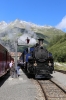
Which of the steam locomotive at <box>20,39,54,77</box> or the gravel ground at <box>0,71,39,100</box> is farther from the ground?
the steam locomotive at <box>20,39,54,77</box>

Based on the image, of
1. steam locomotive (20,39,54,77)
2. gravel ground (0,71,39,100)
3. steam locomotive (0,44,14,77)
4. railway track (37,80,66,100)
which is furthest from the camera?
steam locomotive (20,39,54,77)

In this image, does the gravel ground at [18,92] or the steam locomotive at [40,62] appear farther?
the steam locomotive at [40,62]

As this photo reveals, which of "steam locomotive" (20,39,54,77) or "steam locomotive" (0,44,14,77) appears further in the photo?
"steam locomotive" (20,39,54,77)

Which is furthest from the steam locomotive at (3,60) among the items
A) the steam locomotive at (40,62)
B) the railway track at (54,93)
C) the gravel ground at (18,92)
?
the railway track at (54,93)

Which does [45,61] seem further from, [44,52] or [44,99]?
[44,99]

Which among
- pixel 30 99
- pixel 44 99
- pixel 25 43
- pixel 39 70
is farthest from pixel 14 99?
pixel 25 43

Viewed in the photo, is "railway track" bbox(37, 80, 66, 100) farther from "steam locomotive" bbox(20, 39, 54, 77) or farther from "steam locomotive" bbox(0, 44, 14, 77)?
"steam locomotive" bbox(20, 39, 54, 77)

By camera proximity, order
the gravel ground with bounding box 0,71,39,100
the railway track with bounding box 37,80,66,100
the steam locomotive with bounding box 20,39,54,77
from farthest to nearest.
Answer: the steam locomotive with bounding box 20,39,54,77 < the gravel ground with bounding box 0,71,39,100 < the railway track with bounding box 37,80,66,100

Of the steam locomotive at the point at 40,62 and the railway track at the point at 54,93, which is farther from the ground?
the steam locomotive at the point at 40,62

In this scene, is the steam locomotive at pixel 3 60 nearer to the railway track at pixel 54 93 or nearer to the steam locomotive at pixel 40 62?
the steam locomotive at pixel 40 62

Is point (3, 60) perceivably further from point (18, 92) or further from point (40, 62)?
point (18, 92)

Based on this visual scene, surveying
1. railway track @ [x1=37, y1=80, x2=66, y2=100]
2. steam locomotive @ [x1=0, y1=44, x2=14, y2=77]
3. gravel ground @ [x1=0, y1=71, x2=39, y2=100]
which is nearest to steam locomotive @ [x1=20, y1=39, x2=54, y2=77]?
steam locomotive @ [x1=0, y1=44, x2=14, y2=77]

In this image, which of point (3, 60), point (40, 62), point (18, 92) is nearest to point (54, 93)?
point (18, 92)

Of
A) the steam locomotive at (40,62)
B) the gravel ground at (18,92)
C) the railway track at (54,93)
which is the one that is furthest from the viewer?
the steam locomotive at (40,62)
